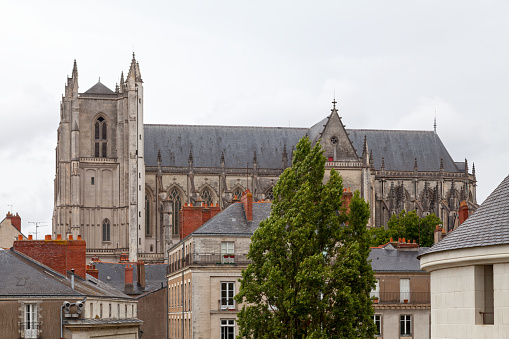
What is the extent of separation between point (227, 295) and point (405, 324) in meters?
7.45

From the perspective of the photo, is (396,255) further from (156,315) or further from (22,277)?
(22,277)

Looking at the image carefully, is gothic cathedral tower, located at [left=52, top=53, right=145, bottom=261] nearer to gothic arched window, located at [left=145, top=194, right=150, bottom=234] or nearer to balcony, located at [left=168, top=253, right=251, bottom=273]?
gothic arched window, located at [left=145, top=194, right=150, bottom=234]

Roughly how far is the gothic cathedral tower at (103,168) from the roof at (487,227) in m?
69.1

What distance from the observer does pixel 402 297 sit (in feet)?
129

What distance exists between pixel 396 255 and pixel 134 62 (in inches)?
1992

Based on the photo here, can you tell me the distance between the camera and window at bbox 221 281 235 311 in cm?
3766

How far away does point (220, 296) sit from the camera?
124 ft

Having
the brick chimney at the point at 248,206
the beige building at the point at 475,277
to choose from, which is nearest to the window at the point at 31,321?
the brick chimney at the point at 248,206

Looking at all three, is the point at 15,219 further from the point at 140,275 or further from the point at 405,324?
the point at 405,324

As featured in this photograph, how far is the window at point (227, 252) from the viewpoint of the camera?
37844 mm

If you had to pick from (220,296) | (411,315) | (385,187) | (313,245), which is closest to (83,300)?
(313,245)

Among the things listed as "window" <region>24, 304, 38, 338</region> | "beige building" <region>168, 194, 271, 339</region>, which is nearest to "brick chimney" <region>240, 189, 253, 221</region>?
"beige building" <region>168, 194, 271, 339</region>

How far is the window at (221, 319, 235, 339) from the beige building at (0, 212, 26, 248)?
24721mm

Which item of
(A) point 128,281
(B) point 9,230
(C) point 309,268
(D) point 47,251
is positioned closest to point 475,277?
(C) point 309,268
